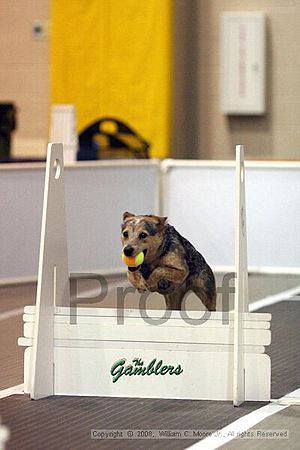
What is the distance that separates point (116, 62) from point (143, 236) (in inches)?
207

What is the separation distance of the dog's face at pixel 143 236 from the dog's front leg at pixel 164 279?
0.04 m

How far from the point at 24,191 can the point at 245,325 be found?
8.63 ft

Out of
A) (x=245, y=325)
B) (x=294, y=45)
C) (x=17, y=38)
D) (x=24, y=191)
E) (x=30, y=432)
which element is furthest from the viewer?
(x=17, y=38)

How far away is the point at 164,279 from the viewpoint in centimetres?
324

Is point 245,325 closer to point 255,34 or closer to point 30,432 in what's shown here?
point 30,432

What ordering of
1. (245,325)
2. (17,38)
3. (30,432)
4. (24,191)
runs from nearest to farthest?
1. (30,432)
2. (245,325)
3. (24,191)
4. (17,38)

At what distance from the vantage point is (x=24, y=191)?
564 centimetres

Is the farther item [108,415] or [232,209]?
[232,209]

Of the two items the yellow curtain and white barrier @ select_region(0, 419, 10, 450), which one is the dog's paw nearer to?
white barrier @ select_region(0, 419, 10, 450)

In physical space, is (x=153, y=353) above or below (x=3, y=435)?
above

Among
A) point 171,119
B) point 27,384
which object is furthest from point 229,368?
point 171,119

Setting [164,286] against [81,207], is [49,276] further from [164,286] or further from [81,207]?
[81,207]

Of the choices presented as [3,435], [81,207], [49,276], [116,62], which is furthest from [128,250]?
[116,62]

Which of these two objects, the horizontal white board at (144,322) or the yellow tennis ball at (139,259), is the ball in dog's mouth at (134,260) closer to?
the yellow tennis ball at (139,259)
